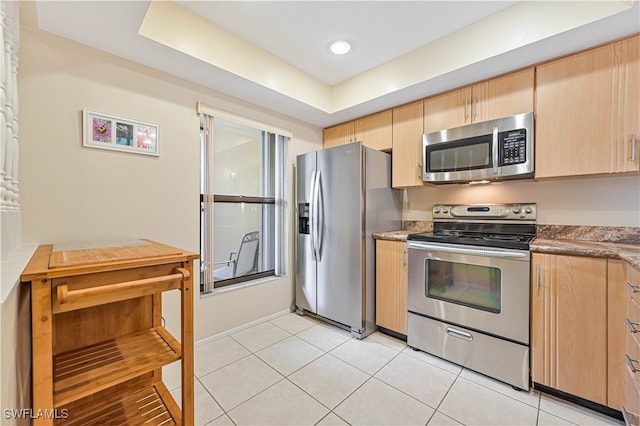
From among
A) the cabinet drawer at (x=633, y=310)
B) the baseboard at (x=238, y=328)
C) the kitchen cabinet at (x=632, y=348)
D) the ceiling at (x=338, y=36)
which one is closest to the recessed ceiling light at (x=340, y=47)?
the ceiling at (x=338, y=36)

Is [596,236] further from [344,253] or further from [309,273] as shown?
[309,273]

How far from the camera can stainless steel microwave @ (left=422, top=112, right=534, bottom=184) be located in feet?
6.32

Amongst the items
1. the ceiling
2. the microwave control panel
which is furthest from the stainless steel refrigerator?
the microwave control panel

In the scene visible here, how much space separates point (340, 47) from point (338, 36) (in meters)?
0.13

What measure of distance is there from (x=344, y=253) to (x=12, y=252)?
2106 mm

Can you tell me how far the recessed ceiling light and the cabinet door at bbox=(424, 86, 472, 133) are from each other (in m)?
0.86

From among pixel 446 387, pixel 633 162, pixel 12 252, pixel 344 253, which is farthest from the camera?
pixel 344 253

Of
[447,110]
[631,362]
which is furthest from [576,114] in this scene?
[631,362]

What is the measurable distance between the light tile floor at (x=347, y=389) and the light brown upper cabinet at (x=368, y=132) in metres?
1.95

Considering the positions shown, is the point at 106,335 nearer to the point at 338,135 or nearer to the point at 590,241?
the point at 338,135

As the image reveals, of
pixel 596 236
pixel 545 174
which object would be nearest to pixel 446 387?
pixel 596 236

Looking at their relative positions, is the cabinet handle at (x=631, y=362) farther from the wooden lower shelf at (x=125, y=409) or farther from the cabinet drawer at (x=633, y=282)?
the wooden lower shelf at (x=125, y=409)

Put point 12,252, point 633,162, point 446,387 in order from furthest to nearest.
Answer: point 446,387
point 633,162
point 12,252

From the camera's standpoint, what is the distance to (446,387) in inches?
69.7
